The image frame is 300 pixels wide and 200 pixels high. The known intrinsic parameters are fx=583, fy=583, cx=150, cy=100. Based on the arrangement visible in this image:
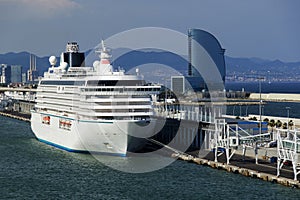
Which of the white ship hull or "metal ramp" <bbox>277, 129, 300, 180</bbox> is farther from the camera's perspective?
the white ship hull

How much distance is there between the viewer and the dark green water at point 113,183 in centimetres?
2422

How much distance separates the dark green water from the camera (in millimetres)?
24219

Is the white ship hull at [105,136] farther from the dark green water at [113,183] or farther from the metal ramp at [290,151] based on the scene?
the metal ramp at [290,151]

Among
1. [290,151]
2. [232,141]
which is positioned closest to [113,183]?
[232,141]

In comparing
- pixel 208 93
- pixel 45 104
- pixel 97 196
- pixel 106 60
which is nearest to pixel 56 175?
pixel 97 196

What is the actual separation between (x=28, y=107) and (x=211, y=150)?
172 feet

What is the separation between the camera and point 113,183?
87.7 ft

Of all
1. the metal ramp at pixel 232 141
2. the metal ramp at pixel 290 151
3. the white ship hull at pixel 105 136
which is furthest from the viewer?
the white ship hull at pixel 105 136

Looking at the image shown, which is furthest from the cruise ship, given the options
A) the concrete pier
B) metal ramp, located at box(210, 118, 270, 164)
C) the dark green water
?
metal ramp, located at box(210, 118, 270, 164)

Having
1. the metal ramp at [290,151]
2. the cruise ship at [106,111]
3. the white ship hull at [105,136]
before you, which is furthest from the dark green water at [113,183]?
the cruise ship at [106,111]

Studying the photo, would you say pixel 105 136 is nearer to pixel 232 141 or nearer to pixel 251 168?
pixel 232 141

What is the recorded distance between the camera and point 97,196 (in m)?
24.2

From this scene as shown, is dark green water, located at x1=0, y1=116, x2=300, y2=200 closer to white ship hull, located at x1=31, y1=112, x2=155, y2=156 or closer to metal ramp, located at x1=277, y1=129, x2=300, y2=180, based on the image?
white ship hull, located at x1=31, y1=112, x2=155, y2=156

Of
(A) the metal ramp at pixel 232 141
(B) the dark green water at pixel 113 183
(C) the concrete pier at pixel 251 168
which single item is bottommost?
(B) the dark green water at pixel 113 183
